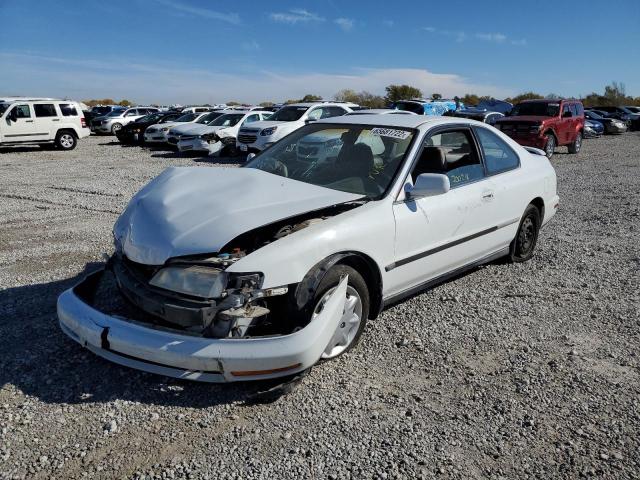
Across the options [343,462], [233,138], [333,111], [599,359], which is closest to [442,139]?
[599,359]

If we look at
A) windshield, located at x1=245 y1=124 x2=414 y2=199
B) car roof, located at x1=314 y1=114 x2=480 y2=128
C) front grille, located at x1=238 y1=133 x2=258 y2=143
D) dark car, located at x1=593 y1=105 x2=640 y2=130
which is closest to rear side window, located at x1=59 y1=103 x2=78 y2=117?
front grille, located at x1=238 y1=133 x2=258 y2=143

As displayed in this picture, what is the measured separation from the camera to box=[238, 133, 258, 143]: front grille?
15492 mm

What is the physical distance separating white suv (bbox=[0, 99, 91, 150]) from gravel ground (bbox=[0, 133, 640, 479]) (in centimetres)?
1535

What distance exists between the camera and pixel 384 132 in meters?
4.20

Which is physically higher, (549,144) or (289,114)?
(289,114)

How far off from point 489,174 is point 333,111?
12035 millimetres

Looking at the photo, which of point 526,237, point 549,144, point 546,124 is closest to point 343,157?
point 526,237

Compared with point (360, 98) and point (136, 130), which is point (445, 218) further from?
point (360, 98)

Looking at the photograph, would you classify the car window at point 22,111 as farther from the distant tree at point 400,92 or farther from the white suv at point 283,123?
the distant tree at point 400,92

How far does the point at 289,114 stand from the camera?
53.2 ft

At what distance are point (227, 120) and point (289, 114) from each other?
112 inches

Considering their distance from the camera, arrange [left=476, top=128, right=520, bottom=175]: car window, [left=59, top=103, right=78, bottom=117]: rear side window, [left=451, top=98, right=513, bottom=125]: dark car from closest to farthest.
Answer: [left=476, top=128, right=520, bottom=175]: car window, [left=59, top=103, right=78, bottom=117]: rear side window, [left=451, top=98, right=513, bottom=125]: dark car

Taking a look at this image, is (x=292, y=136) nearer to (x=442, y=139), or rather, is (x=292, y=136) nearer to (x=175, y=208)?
(x=442, y=139)

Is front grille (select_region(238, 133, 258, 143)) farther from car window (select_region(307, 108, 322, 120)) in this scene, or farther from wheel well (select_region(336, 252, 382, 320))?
wheel well (select_region(336, 252, 382, 320))
